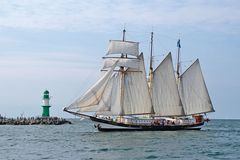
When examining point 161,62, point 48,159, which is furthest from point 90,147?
point 161,62

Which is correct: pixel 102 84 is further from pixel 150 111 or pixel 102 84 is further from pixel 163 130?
pixel 163 130

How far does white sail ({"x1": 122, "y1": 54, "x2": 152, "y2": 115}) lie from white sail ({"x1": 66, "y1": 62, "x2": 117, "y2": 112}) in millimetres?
4341

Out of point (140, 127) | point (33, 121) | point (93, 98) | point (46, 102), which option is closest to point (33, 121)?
point (33, 121)

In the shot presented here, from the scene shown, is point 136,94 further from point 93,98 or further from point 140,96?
point 93,98

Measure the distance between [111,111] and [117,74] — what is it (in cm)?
456

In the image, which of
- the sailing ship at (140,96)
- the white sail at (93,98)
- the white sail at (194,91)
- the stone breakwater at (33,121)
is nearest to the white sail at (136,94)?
the sailing ship at (140,96)

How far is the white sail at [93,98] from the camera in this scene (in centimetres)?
5769

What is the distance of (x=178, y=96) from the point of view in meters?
68.3

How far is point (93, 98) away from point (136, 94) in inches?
303

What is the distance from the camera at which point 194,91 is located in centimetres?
7062

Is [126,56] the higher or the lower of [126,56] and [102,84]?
the higher

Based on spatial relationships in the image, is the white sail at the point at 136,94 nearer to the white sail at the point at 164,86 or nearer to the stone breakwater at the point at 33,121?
the white sail at the point at 164,86

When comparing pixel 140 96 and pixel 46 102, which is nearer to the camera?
pixel 140 96

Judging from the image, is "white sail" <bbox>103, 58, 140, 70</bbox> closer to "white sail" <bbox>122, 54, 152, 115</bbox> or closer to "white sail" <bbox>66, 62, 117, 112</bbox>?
"white sail" <bbox>122, 54, 152, 115</bbox>
